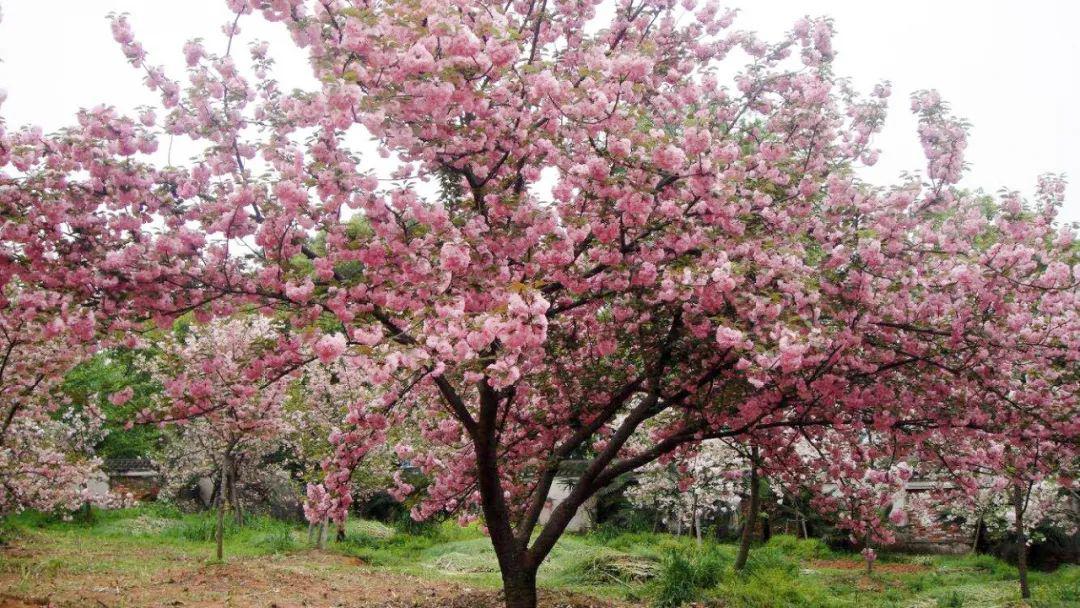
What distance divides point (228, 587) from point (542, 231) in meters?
7.83

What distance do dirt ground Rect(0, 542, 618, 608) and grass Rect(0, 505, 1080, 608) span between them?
0.17 m

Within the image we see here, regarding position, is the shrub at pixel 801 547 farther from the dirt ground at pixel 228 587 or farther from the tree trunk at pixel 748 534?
the dirt ground at pixel 228 587

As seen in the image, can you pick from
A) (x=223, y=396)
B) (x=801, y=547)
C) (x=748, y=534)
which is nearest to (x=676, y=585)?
(x=748, y=534)

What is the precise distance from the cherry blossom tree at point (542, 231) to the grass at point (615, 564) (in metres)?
3.57

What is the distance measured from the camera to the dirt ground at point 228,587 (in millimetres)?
9172

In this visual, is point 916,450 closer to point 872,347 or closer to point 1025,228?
point 872,347

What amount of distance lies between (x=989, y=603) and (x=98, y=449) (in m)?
24.5

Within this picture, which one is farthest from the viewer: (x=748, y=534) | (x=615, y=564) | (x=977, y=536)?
(x=977, y=536)

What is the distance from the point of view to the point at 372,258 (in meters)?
5.77

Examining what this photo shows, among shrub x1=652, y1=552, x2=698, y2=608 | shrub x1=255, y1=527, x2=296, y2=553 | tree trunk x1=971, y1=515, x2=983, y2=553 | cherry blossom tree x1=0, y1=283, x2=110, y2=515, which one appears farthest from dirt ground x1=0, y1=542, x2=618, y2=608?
tree trunk x1=971, y1=515, x2=983, y2=553

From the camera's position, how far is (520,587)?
7.80 metres

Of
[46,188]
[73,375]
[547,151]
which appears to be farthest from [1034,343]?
[73,375]

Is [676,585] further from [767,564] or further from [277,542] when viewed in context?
[277,542]

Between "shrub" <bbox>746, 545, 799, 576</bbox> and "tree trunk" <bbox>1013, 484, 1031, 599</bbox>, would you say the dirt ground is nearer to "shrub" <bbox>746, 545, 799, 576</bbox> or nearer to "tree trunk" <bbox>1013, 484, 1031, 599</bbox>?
"shrub" <bbox>746, 545, 799, 576</bbox>
